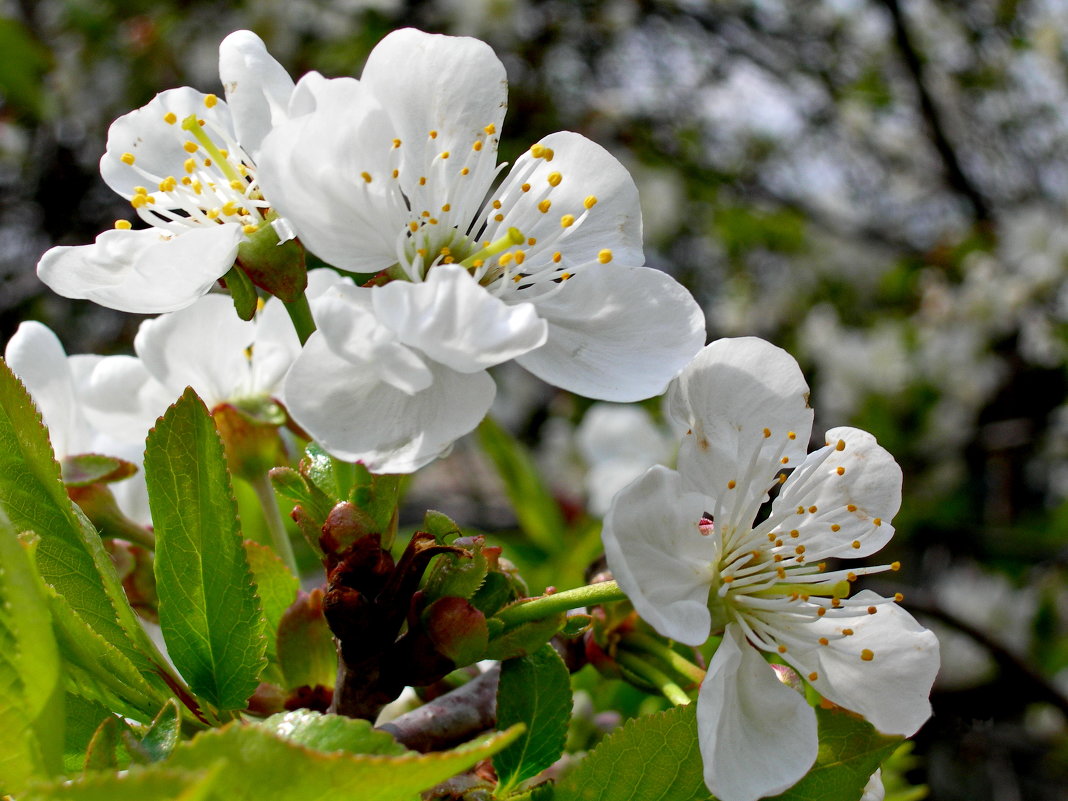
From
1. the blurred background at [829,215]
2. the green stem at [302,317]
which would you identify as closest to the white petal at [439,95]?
the green stem at [302,317]

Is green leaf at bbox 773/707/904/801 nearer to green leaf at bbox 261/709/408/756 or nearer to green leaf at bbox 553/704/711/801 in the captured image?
green leaf at bbox 553/704/711/801

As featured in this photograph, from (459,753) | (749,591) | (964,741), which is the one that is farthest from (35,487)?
(964,741)

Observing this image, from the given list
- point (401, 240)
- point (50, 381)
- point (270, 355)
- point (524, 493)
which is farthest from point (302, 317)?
point (524, 493)

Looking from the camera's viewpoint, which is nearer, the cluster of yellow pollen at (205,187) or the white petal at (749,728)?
the white petal at (749,728)

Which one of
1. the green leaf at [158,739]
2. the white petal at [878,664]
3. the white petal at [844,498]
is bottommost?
the white petal at [878,664]

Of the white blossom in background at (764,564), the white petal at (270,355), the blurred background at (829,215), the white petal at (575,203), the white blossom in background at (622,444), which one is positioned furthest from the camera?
the blurred background at (829,215)

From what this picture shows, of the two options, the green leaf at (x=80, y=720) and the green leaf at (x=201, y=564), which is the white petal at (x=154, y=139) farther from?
the green leaf at (x=80, y=720)

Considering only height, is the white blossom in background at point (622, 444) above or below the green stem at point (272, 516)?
below
